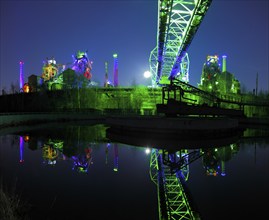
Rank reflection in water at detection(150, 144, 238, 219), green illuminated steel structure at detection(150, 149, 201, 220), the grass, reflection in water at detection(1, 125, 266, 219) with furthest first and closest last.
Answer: reflection in water at detection(1, 125, 266, 219) → reflection in water at detection(150, 144, 238, 219) → green illuminated steel structure at detection(150, 149, 201, 220) → the grass

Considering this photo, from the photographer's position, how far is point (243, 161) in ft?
36.5

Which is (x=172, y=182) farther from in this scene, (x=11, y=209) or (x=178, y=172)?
(x=11, y=209)

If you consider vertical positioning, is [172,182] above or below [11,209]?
below

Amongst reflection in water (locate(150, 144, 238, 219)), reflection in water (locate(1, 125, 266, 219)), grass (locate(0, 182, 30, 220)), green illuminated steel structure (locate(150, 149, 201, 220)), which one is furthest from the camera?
reflection in water (locate(1, 125, 266, 219))

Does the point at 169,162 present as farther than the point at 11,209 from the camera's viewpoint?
Yes

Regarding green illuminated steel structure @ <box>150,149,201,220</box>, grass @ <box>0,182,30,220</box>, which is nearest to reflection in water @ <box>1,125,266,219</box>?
green illuminated steel structure @ <box>150,149,201,220</box>

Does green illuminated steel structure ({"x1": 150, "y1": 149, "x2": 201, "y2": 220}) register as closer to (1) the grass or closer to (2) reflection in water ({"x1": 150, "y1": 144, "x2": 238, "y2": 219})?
(2) reflection in water ({"x1": 150, "y1": 144, "x2": 238, "y2": 219})

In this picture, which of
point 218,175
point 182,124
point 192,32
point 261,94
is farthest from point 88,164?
point 261,94

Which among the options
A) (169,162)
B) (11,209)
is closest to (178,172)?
(169,162)

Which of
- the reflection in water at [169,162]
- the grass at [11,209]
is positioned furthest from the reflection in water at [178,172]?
the grass at [11,209]

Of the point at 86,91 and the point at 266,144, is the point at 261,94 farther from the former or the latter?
the point at 266,144

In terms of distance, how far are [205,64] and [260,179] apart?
125m

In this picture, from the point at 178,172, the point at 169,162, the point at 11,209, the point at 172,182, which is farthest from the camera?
the point at 169,162

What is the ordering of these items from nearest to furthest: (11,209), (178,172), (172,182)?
(11,209) → (172,182) → (178,172)
